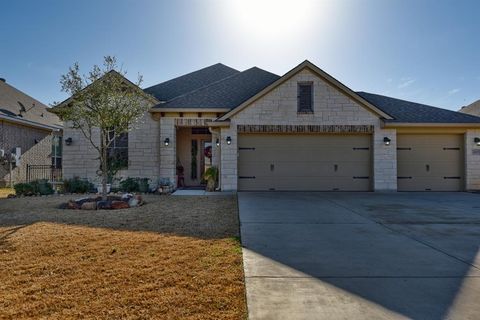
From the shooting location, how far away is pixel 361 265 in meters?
3.75

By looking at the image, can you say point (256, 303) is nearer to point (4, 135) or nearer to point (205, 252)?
point (205, 252)

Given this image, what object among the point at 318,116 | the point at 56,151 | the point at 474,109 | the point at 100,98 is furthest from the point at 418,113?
the point at 56,151

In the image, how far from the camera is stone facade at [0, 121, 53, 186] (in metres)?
15.4

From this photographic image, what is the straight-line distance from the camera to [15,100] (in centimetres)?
1839

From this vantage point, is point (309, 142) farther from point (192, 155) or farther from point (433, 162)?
point (192, 155)

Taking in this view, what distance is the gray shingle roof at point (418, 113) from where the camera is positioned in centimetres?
1209

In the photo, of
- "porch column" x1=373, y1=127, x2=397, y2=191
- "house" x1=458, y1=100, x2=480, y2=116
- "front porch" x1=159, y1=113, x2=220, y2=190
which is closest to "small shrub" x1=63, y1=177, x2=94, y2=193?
"front porch" x1=159, y1=113, x2=220, y2=190

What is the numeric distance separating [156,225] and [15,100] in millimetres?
18340

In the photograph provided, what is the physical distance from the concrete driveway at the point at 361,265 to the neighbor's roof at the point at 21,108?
52.0ft

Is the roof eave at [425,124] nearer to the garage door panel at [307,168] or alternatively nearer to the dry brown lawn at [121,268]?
the garage door panel at [307,168]

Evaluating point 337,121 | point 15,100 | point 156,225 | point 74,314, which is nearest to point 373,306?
point 74,314

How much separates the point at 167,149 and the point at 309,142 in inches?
236

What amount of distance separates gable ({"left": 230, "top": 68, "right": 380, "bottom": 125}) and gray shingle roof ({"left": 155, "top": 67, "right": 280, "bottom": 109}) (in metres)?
1.45

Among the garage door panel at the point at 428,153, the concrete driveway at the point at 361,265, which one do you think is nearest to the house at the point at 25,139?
the concrete driveway at the point at 361,265
